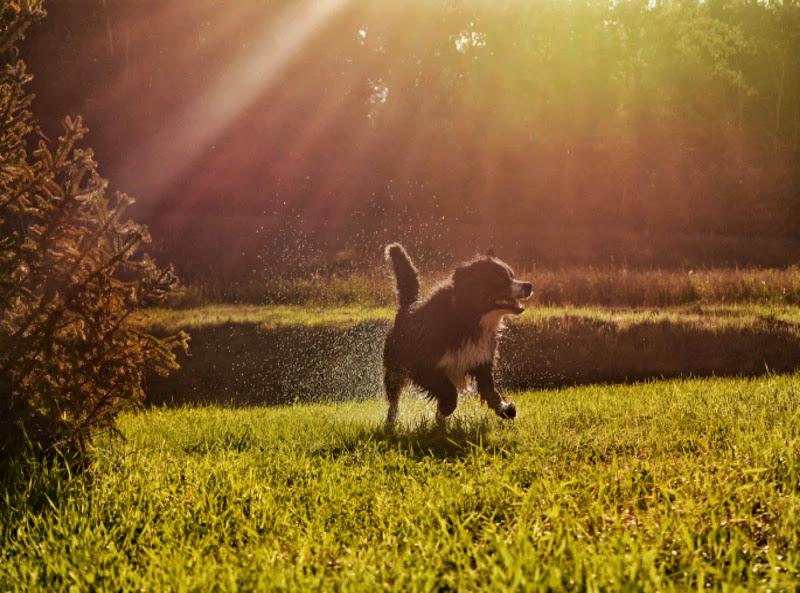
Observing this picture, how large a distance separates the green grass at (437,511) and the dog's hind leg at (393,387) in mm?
1842

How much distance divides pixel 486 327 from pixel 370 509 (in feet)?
12.4

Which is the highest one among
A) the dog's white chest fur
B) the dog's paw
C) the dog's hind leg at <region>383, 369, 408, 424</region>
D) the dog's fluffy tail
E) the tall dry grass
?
the dog's fluffy tail

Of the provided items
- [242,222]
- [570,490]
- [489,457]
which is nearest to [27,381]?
[489,457]

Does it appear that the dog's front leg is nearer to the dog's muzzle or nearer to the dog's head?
the dog's head

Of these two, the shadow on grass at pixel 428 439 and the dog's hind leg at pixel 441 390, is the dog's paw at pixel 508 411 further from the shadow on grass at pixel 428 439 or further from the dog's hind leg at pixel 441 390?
the dog's hind leg at pixel 441 390

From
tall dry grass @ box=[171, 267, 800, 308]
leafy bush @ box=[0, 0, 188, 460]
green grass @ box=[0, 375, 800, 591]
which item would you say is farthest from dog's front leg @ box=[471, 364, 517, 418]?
tall dry grass @ box=[171, 267, 800, 308]

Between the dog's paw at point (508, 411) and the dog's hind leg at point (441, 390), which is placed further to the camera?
the dog's hind leg at point (441, 390)

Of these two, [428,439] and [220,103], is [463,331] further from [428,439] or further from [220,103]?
[220,103]

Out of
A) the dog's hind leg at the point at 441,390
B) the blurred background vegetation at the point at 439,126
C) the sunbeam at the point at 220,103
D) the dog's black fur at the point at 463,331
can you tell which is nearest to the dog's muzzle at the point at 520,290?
the dog's black fur at the point at 463,331

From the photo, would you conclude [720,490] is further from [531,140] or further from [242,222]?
[531,140]

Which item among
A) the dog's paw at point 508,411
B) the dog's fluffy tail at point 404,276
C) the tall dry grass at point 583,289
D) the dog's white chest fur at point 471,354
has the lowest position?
the tall dry grass at point 583,289

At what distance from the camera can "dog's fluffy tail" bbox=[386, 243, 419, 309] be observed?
8.77 metres

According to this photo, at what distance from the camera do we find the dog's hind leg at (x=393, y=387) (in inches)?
341

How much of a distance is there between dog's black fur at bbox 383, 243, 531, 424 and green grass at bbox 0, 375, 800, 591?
1.03 meters
